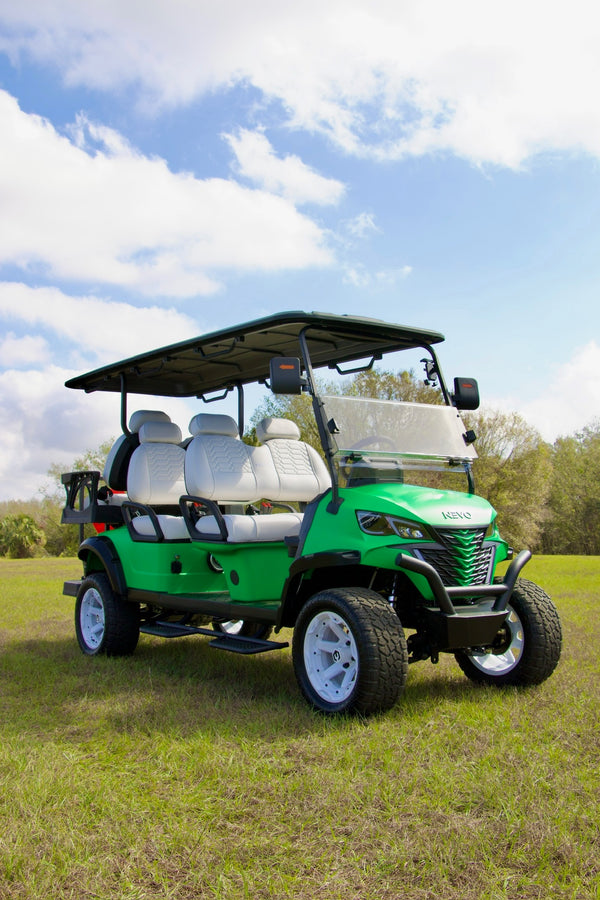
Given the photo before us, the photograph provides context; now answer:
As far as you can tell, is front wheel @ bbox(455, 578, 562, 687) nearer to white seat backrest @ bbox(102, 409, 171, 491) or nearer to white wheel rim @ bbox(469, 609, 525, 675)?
white wheel rim @ bbox(469, 609, 525, 675)

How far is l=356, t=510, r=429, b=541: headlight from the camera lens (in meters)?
4.53

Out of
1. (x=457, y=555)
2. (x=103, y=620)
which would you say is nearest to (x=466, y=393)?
(x=457, y=555)

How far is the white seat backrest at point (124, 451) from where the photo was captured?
743 cm

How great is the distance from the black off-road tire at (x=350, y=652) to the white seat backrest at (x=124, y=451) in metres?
3.26

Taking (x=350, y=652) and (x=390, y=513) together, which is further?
(x=390, y=513)

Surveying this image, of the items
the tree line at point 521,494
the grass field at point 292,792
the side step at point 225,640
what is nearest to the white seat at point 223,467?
the side step at point 225,640

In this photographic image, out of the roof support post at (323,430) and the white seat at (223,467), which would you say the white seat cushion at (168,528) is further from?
the roof support post at (323,430)

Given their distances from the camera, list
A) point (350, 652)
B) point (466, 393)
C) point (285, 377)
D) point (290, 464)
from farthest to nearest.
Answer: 1. point (290, 464)
2. point (466, 393)
3. point (285, 377)
4. point (350, 652)

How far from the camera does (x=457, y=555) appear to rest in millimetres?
4668

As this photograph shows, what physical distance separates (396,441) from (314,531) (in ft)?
2.88

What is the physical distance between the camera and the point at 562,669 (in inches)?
224

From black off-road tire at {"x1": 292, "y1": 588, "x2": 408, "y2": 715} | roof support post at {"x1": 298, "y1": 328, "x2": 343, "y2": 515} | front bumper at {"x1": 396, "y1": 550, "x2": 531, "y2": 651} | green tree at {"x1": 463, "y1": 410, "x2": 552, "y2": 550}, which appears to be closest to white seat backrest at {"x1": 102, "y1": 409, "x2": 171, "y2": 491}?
roof support post at {"x1": 298, "y1": 328, "x2": 343, "y2": 515}

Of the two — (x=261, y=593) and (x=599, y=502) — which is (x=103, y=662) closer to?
(x=261, y=593)

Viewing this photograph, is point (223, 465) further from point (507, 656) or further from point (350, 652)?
point (507, 656)
